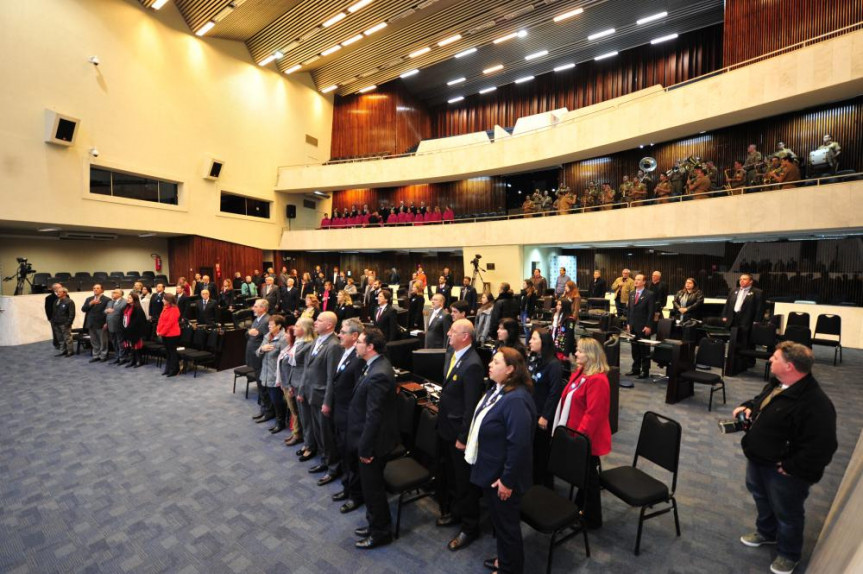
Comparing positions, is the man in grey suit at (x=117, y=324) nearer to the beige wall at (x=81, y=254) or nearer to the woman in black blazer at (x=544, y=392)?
the beige wall at (x=81, y=254)

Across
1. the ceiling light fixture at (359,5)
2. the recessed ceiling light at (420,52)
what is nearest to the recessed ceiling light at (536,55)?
the recessed ceiling light at (420,52)

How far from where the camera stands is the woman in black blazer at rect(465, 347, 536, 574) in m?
2.29

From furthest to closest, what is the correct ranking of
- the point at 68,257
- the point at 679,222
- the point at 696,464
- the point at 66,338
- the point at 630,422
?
the point at 68,257, the point at 679,222, the point at 66,338, the point at 630,422, the point at 696,464

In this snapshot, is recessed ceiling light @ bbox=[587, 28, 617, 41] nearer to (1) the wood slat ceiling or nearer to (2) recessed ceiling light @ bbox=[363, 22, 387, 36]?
(1) the wood slat ceiling

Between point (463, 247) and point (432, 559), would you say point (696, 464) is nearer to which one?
point (432, 559)

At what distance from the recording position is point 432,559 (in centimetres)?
272

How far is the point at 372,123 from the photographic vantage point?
2083 centimetres

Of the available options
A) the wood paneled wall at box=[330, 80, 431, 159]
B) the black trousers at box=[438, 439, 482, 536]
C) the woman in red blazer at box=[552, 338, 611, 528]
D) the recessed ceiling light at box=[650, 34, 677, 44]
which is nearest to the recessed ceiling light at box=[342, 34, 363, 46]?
the wood paneled wall at box=[330, 80, 431, 159]

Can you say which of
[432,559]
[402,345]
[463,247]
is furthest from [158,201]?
[432,559]

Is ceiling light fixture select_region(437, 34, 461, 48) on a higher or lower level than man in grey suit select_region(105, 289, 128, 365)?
higher

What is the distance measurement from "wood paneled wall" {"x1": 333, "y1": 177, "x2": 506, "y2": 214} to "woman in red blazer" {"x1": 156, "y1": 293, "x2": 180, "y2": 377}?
13.7 meters

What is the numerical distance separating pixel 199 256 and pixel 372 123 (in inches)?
431

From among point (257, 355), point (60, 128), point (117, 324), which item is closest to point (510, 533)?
point (257, 355)

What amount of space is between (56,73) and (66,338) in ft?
25.0
